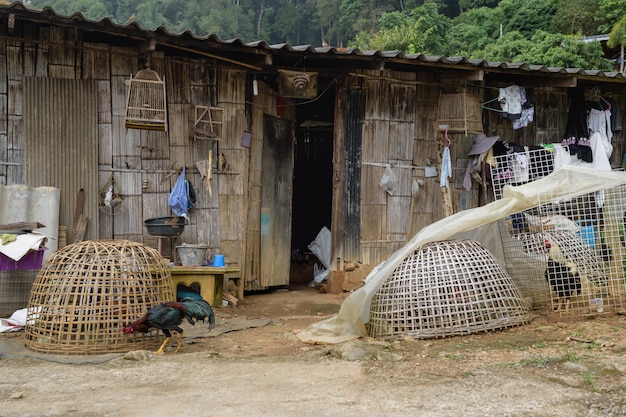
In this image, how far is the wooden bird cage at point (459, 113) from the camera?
10.7m

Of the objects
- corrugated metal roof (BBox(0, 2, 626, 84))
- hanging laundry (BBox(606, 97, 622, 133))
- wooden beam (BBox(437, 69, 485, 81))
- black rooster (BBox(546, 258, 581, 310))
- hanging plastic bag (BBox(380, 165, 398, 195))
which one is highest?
corrugated metal roof (BBox(0, 2, 626, 84))

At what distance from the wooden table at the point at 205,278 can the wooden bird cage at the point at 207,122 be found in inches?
77.9

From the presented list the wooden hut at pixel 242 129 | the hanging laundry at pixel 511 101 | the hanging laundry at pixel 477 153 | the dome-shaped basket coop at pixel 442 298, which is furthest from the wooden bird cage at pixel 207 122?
the hanging laundry at pixel 511 101

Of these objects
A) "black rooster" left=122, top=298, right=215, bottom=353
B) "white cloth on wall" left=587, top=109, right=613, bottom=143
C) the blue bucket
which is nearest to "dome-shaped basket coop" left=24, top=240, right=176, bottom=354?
"black rooster" left=122, top=298, right=215, bottom=353

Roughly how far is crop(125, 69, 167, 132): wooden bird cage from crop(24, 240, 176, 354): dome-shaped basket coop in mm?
2586

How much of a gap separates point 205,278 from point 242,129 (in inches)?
95.5

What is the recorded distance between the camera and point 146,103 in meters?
9.22

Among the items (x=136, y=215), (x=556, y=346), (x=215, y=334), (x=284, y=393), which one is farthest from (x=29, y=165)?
(x=556, y=346)

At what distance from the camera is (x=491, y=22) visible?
27.7 meters

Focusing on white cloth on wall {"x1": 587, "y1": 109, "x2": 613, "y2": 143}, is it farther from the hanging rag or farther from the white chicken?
the white chicken

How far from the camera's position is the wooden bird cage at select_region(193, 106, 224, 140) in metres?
9.66

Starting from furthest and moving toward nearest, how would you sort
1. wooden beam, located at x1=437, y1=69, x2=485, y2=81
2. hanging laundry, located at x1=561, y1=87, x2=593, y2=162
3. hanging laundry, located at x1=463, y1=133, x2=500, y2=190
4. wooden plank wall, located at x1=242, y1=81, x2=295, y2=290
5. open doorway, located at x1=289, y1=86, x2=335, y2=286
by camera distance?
open doorway, located at x1=289, y1=86, x2=335, y2=286
hanging laundry, located at x1=561, y1=87, x2=593, y2=162
hanging laundry, located at x1=463, y1=133, x2=500, y2=190
wooden plank wall, located at x1=242, y1=81, x2=295, y2=290
wooden beam, located at x1=437, y1=69, x2=485, y2=81

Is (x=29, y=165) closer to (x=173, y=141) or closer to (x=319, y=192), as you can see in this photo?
(x=173, y=141)

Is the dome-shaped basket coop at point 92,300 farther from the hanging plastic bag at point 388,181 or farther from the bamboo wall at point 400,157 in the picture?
the hanging plastic bag at point 388,181
